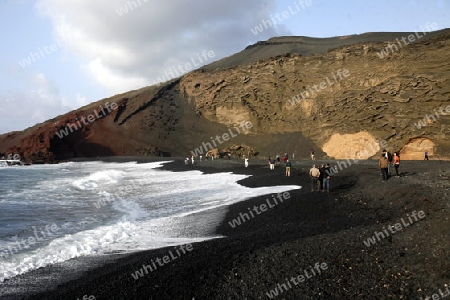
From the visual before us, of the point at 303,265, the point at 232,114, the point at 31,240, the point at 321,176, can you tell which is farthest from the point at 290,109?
the point at 303,265

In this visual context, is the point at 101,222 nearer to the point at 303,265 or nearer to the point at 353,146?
the point at 303,265

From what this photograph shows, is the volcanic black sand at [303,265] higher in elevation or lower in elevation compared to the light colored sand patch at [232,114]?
lower

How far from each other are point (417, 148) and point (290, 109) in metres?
20.6

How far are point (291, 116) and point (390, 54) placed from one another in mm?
16091

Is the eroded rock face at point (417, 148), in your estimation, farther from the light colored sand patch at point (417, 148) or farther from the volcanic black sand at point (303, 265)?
the volcanic black sand at point (303, 265)

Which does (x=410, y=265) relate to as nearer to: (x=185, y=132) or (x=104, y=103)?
(x=185, y=132)

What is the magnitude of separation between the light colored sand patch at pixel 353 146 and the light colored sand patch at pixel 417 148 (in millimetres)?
2658

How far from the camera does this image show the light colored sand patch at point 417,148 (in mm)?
32688

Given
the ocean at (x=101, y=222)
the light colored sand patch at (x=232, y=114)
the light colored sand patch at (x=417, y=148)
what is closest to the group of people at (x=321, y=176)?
the ocean at (x=101, y=222)

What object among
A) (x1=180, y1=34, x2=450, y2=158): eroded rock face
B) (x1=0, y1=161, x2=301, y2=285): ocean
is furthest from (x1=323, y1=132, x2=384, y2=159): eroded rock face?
(x1=0, y1=161, x2=301, y2=285): ocean

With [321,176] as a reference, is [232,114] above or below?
above

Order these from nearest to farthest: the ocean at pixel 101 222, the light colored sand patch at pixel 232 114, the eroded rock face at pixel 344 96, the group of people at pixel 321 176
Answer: the ocean at pixel 101 222
the group of people at pixel 321 176
the eroded rock face at pixel 344 96
the light colored sand patch at pixel 232 114

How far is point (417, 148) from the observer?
3362 centimetres

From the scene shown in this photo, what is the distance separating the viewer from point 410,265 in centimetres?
634
